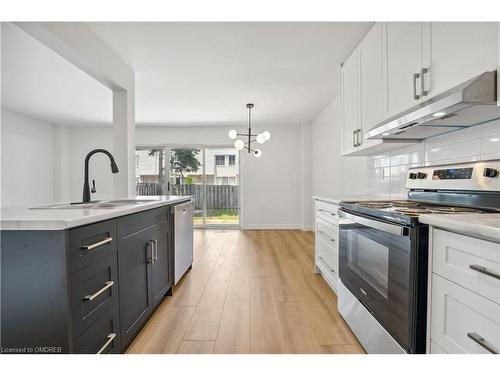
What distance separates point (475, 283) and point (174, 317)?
1.81 metres

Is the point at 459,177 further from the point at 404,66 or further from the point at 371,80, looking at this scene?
the point at 371,80

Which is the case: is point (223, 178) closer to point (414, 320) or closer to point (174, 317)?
point (174, 317)

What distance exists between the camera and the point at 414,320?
1111 millimetres

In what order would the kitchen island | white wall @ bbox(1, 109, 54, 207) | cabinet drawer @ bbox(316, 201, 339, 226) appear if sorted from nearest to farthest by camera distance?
the kitchen island < cabinet drawer @ bbox(316, 201, 339, 226) < white wall @ bbox(1, 109, 54, 207)

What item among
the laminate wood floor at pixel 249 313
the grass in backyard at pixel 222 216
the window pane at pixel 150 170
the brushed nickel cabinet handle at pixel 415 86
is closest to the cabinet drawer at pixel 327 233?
the laminate wood floor at pixel 249 313

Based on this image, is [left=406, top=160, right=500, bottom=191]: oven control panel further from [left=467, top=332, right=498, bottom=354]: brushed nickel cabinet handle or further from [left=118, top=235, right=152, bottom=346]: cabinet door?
[left=118, top=235, right=152, bottom=346]: cabinet door

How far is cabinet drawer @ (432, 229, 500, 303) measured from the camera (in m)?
0.80

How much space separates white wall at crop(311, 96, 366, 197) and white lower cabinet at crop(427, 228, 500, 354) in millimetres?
2343

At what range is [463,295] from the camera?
36.1 inches

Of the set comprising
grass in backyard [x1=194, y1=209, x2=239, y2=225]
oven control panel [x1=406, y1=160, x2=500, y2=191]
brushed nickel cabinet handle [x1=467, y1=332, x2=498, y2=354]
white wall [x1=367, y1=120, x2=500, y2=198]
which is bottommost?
grass in backyard [x1=194, y1=209, x2=239, y2=225]

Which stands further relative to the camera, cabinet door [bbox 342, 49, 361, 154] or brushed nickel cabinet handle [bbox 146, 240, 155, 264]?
cabinet door [bbox 342, 49, 361, 154]

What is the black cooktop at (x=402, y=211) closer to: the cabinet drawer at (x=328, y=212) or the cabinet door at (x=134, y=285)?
the cabinet drawer at (x=328, y=212)

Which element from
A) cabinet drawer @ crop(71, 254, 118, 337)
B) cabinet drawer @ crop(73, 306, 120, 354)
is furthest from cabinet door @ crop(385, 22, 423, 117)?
cabinet drawer @ crop(73, 306, 120, 354)

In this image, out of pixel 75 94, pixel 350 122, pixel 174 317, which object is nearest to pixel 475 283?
pixel 174 317
